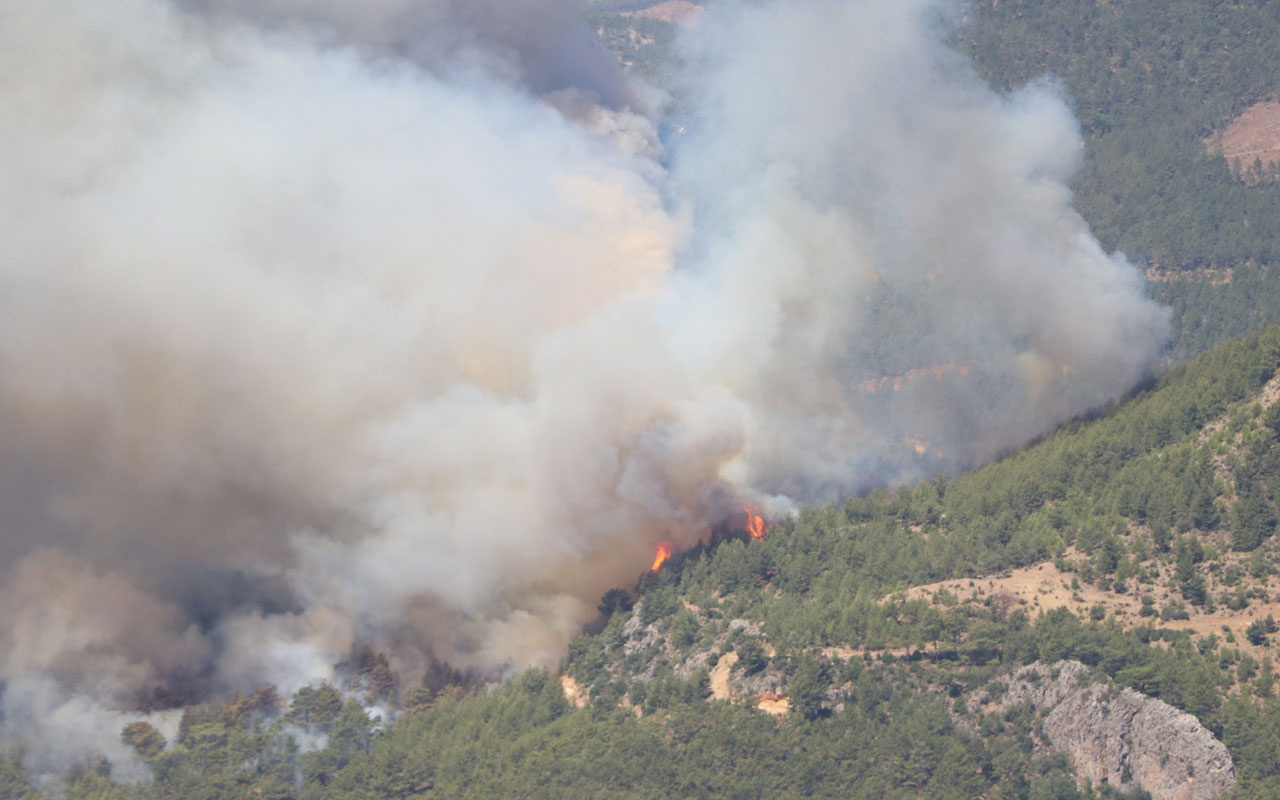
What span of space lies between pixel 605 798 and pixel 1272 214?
121746 millimetres

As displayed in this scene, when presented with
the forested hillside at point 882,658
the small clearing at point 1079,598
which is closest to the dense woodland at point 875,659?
the forested hillside at point 882,658

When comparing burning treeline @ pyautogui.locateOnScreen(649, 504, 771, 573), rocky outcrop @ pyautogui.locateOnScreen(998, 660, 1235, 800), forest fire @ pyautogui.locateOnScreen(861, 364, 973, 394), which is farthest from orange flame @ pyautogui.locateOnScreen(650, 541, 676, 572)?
forest fire @ pyautogui.locateOnScreen(861, 364, 973, 394)

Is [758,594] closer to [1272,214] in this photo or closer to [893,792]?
[893,792]

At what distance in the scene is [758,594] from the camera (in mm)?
107500

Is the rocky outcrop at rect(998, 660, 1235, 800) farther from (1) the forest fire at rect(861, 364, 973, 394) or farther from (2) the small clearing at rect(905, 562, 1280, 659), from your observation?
(1) the forest fire at rect(861, 364, 973, 394)

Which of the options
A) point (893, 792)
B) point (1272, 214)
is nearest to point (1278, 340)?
point (893, 792)

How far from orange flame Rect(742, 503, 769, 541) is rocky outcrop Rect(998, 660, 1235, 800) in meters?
23.2

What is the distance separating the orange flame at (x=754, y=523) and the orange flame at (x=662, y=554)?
5110 mm

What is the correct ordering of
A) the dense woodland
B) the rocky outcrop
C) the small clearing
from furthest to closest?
the small clearing
the dense woodland
the rocky outcrop

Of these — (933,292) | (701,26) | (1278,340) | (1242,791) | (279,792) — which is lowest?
(1242,791)

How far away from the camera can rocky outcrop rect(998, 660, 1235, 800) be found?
286 feet

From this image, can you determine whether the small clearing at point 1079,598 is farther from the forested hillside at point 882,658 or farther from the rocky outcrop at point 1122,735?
the rocky outcrop at point 1122,735

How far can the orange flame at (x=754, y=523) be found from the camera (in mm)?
113438

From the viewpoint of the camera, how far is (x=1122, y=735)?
90.4m
